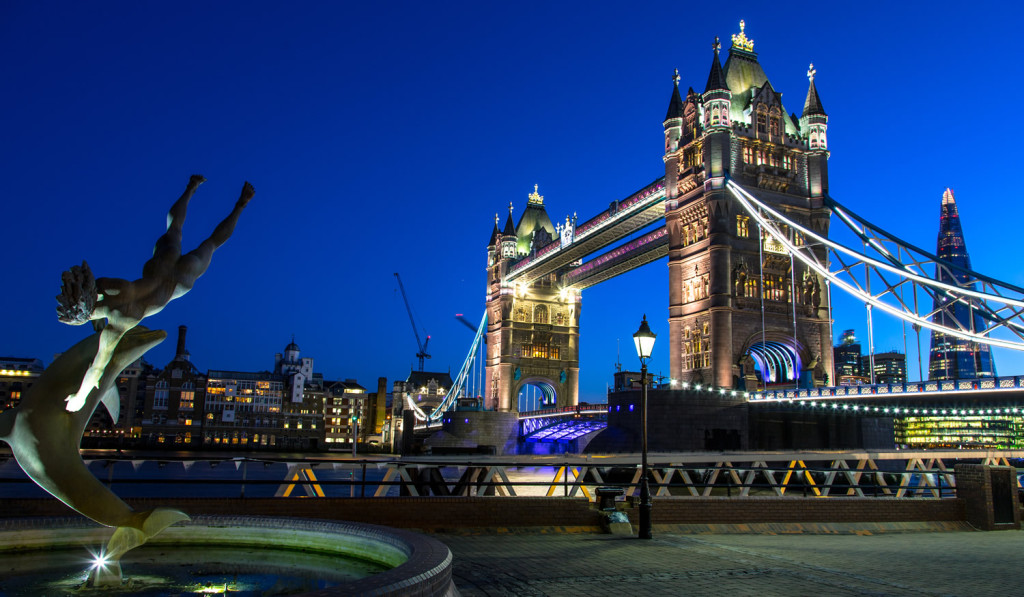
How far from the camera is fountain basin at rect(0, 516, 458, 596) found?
8.14 m

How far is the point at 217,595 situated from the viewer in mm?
7234

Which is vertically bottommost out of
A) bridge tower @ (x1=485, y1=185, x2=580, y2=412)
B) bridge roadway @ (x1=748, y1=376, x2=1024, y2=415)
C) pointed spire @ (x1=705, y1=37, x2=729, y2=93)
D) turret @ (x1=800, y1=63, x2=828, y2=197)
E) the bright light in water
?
the bright light in water

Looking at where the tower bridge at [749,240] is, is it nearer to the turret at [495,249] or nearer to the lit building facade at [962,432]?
the turret at [495,249]

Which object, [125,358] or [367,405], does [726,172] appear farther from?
[367,405]

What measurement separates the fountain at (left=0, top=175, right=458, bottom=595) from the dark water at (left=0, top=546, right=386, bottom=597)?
21 millimetres

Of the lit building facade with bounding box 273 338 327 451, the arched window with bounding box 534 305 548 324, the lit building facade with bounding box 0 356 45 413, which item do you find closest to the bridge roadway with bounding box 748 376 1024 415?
the arched window with bounding box 534 305 548 324

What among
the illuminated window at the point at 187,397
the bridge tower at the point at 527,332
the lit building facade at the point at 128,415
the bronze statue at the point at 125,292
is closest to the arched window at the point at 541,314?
the bridge tower at the point at 527,332

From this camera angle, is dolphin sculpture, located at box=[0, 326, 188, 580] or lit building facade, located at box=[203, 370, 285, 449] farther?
lit building facade, located at box=[203, 370, 285, 449]

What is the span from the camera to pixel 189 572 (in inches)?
324

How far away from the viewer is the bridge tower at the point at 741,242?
2112 inches

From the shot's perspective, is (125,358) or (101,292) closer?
(101,292)

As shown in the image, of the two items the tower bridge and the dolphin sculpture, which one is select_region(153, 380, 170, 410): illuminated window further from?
the dolphin sculpture

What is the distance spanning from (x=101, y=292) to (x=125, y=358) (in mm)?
791

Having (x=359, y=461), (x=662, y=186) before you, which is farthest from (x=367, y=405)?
(x=359, y=461)
